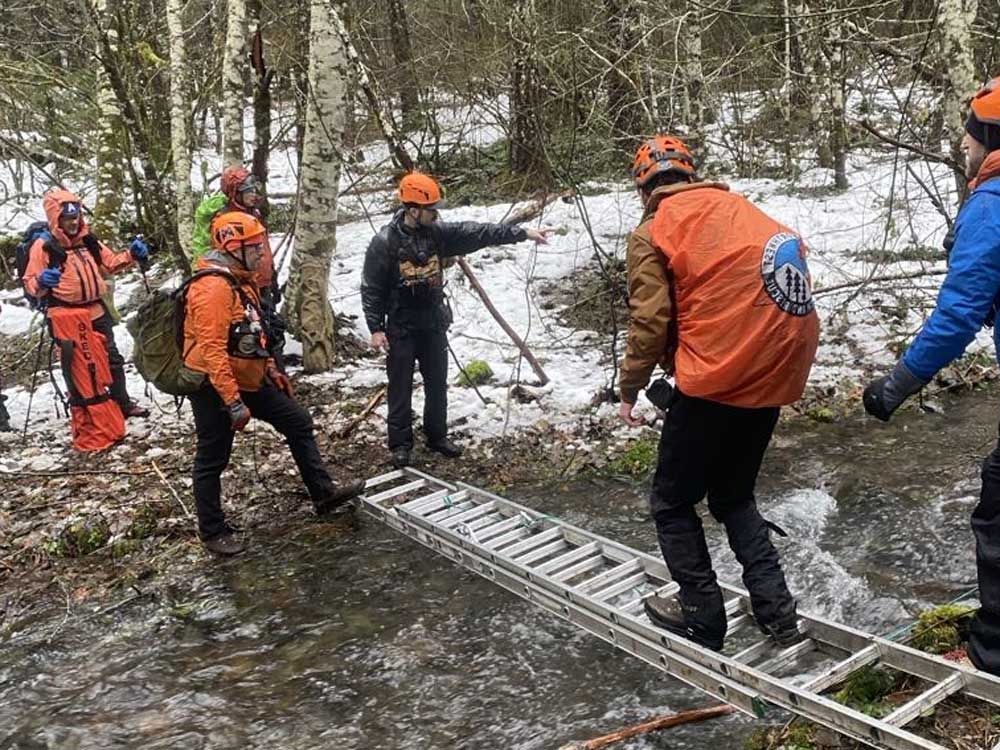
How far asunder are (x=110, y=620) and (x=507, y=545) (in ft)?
8.45

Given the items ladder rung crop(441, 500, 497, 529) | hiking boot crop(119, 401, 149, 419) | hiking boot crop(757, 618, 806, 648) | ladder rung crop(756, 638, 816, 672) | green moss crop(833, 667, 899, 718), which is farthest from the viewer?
hiking boot crop(119, 401, 149, 419)

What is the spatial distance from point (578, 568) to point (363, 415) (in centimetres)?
384

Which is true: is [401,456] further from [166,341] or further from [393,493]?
[166,341]

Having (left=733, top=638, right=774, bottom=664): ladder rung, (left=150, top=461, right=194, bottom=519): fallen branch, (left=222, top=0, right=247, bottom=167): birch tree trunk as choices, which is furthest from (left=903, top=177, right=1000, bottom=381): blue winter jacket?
(left=222, top=0, right=247, bottom=167): birch tree trunk

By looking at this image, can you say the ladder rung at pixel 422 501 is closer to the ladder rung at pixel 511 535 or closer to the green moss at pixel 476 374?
the ladder rung at pixel 511 535

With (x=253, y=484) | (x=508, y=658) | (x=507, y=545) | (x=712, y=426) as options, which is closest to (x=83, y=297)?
(x=253, y=484)

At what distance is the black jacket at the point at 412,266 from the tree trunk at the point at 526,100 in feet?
4.70

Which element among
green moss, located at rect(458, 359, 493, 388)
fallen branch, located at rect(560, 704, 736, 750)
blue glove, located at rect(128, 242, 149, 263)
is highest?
blue glove, located at rect(128, 242, 149, 263)

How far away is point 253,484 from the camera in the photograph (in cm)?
739

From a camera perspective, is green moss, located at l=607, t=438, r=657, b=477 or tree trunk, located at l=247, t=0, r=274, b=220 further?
tree trunk, located at l=247, t=0, r=274, b=220

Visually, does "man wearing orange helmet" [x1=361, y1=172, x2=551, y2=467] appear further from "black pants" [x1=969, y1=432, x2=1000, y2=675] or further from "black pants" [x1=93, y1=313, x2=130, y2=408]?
"black pants" [x1=969, y1=432, x2=1000, y2=675]

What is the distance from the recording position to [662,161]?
412 cm

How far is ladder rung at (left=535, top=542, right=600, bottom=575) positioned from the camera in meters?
5.16

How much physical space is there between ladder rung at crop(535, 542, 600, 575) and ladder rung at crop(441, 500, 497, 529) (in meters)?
0.86
